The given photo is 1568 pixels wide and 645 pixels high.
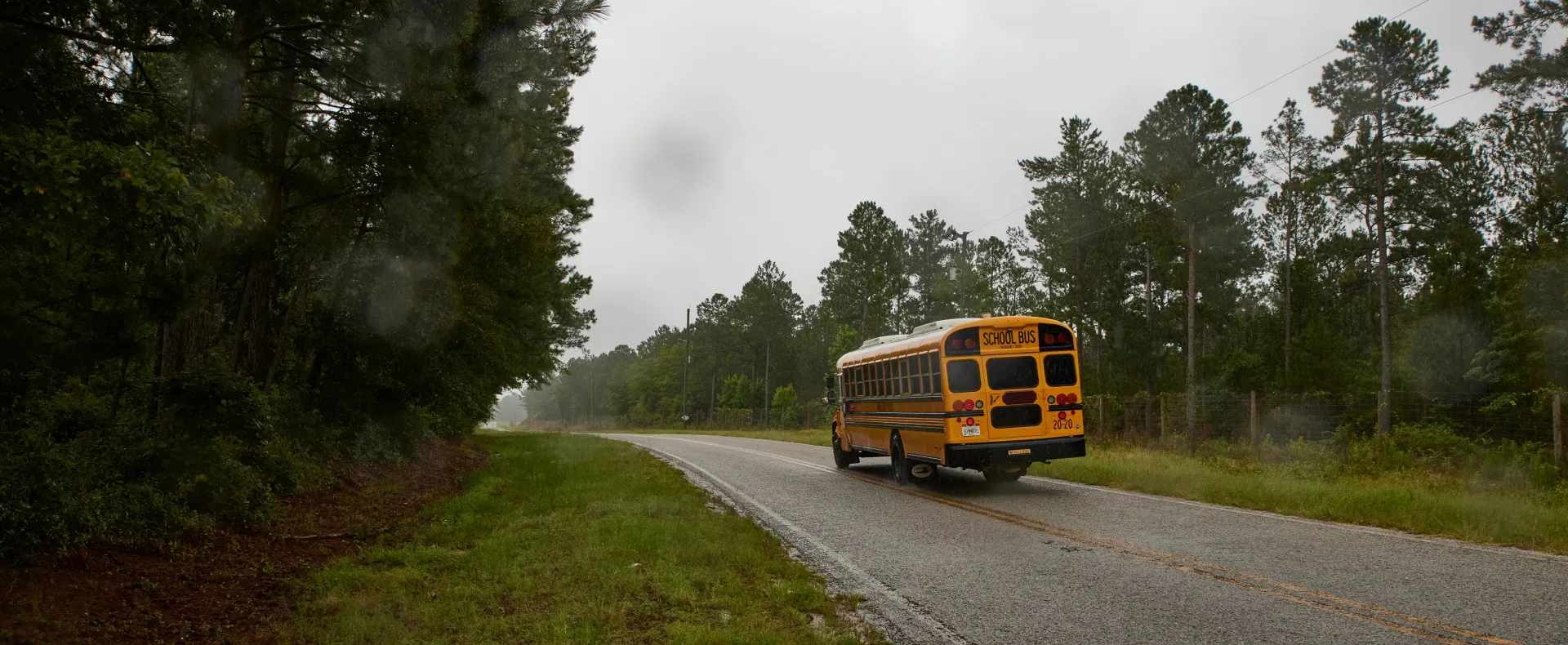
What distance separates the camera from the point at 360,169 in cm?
1021

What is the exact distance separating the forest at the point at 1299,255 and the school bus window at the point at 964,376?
7.04 meters

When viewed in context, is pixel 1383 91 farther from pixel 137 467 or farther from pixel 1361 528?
pixel 137 467

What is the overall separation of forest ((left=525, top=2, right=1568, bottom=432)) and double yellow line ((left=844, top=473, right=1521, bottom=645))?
1139 centimetres

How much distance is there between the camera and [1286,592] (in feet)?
20.8

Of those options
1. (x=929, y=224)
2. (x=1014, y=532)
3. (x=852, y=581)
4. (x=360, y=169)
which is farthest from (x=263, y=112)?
(x=929, y=224)

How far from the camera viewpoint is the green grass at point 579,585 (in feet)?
19.1

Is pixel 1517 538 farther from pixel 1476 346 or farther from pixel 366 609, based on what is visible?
pixel 1476 346

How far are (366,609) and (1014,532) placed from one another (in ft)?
20.9

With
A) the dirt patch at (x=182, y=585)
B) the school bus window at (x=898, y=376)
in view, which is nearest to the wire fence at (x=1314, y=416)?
the school bus window at (x=898, y=376)

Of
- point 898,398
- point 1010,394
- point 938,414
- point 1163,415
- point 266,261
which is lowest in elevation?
point 1163,415

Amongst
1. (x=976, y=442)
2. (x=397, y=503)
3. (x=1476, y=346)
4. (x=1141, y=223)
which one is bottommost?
(x=397, y=503)

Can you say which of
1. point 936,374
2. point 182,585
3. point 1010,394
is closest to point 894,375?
point 936,374

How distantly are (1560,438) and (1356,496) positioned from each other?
4816mm

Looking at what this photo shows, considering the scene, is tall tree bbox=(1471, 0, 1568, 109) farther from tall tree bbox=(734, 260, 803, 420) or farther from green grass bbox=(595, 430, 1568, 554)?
tall tree bbox=(734, 260, 803, 420)
